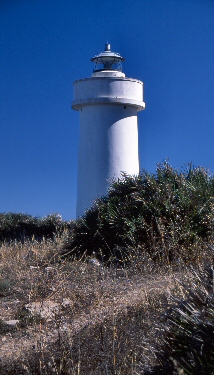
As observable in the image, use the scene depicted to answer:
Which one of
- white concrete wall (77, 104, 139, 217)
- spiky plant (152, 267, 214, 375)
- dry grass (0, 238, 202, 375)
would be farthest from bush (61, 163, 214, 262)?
white concrete wall (77, 104, 139, 217)

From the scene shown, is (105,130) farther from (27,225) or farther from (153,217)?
(153,217)

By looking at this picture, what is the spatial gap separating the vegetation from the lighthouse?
827 centimetres

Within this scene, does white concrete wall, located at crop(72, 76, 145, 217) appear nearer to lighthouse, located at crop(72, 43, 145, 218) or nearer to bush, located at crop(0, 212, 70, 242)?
lighthouse, located at crop(72, 43, 145, 218)

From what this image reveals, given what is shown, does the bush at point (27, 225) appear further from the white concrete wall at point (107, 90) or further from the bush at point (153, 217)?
the bush at point (153, 217)

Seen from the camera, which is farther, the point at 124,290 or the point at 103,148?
the point at 103,148

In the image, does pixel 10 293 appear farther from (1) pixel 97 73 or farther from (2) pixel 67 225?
(1) pixel 97 73

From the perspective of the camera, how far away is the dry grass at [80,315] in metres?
4.82

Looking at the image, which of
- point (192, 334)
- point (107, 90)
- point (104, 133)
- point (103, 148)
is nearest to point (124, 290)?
point (192, 334)

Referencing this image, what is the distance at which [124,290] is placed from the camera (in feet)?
23.9

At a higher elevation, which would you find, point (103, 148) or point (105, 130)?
point (105, 130)

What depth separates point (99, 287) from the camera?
7.26 meters

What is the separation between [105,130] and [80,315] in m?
14.3

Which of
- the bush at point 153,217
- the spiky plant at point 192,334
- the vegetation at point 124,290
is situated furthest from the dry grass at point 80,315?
the bush at point 153,217

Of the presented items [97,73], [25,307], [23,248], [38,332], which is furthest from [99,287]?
[97,73]
